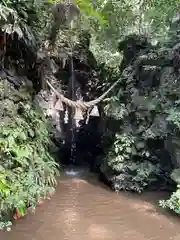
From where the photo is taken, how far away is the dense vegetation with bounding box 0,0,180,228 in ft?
15.4

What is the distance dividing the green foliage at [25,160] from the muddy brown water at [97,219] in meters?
0.33

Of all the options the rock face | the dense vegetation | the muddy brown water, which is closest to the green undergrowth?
the dense vegetation

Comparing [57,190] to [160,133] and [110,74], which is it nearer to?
[160,133]

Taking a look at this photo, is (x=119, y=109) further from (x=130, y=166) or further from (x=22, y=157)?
(x=22, y=157)

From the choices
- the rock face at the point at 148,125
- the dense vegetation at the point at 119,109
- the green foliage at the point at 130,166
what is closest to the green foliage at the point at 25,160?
the dense vegetation at the point at 119,109

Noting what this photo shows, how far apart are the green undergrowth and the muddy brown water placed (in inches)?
11.9

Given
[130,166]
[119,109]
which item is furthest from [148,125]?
[130,166]

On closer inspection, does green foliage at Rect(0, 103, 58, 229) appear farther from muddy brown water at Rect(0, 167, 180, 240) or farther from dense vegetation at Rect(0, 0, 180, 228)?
muddy brown water at Rect(0, 167, 180, 240)

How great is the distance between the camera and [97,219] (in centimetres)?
499

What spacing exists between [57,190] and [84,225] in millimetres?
1807

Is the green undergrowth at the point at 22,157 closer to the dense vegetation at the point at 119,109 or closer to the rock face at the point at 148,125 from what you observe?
the dense vegetation at the point at 119,109

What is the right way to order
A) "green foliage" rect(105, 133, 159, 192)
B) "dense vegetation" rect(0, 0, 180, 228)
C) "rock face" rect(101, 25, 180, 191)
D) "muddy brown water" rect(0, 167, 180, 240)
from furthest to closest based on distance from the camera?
"green foliage" rect(105, 133, 159, 192), "rock face" rect(101, 25, 180, 191), "dense vegetation" rect(0, 0, 180, 228), "muddy brown water" rect(0, 167, 180, 240)

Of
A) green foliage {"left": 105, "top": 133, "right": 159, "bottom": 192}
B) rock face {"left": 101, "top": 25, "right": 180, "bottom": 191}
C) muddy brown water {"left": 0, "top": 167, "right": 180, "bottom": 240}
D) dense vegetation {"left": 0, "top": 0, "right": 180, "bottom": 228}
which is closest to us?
muddy brown water {"left": 0, "top": 167, "right": 180, "bottom": 240}

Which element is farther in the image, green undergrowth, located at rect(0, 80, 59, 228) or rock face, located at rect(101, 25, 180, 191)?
rock face, located at rect(101, 25, 180, 191)
